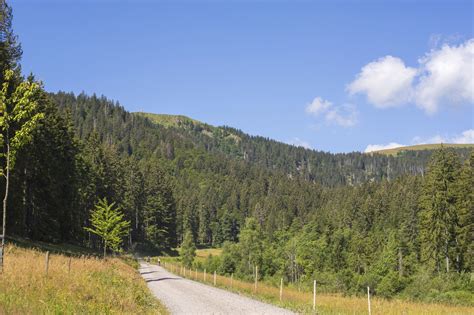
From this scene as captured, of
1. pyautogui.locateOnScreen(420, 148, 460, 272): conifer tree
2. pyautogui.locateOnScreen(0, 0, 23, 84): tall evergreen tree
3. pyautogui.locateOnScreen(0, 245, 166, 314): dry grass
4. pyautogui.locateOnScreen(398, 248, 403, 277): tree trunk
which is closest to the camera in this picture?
pyautogui.locateOnScreen(0, 245, 166, 314): dry grass

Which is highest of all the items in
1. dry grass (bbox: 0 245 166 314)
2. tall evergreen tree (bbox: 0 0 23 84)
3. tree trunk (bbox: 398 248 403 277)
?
tall evergreen tree (bbox: 0 0 23 84)

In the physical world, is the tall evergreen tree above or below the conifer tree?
above

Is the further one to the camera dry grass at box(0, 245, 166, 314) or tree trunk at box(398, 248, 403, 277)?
tree trunk at box(398, 248, 403, 277)

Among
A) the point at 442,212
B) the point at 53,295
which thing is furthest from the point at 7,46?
the point at 442,212

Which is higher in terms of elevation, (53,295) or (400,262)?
(53,295)

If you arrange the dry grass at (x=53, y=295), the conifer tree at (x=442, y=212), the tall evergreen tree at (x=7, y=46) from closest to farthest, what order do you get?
the dry grass at (x=53, y=295)
the tall evergreen tree at (x=7, y=46)
the conifer tree at (x=442, y=212)

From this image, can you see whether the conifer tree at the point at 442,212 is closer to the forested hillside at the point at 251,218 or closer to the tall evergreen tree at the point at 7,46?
the forested hillside at the point at 251,218

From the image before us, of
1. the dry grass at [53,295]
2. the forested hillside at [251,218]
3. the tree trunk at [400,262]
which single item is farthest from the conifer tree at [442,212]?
the dry grass at [53,295]

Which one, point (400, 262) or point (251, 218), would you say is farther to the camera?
point (251, 218)

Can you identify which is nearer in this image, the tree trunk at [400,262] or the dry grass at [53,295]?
the dry grass at [53,295]

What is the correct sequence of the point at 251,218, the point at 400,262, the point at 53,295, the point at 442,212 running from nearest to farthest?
the point at 53,295
the point at 442,212
the point at 400,262
the point at 251,218

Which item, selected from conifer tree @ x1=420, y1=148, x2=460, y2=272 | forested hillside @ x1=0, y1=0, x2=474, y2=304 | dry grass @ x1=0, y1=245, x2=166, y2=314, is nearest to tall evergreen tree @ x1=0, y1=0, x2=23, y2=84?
forested hillside @ x1=0, y1=0, x2=474, y2=304

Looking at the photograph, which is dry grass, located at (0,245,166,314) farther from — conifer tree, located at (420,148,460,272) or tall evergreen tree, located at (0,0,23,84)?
conifer tree, located at (420,148,460,272)

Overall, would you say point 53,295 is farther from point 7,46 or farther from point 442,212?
point 442,212
